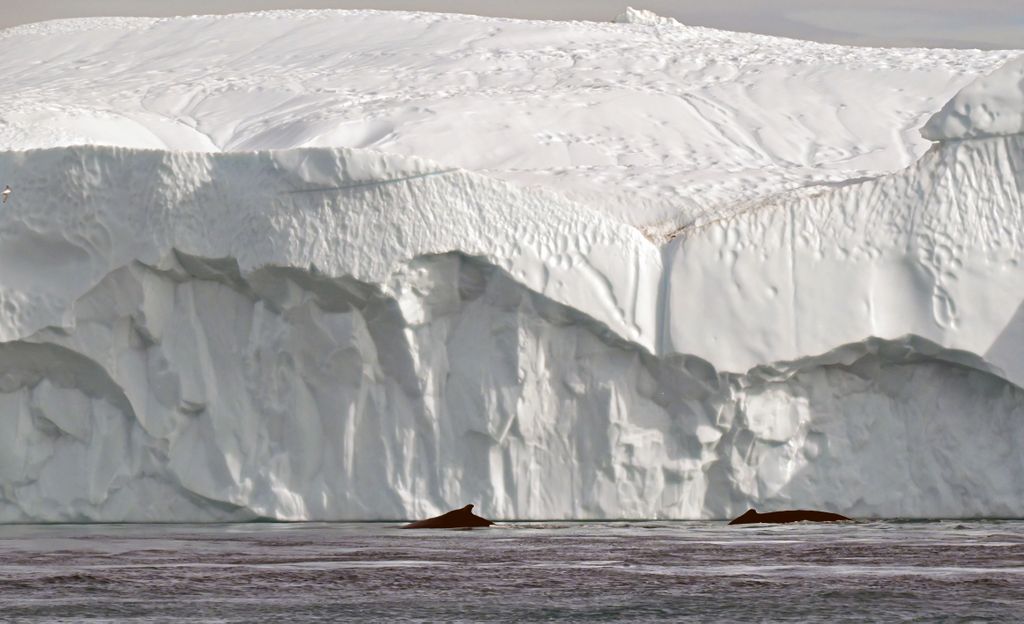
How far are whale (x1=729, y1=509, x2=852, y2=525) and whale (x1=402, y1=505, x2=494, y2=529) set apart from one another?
2.18m

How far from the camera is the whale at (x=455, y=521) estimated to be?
14.3 meters

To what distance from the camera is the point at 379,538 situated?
40.7 ft

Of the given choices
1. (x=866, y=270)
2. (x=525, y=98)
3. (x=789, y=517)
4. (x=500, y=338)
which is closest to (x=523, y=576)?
(x=500, y=338)

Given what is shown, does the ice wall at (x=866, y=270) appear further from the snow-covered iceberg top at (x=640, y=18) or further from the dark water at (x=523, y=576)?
the snow-covered iceberg top at (x=640, y=18)

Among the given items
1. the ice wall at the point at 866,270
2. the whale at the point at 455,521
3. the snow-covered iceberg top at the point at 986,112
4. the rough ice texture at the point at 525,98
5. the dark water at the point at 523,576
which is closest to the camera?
the dark water at the point at 523,576

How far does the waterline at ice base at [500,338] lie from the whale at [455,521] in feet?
1.10

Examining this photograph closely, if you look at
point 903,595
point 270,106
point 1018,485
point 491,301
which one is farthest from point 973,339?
point 270,106

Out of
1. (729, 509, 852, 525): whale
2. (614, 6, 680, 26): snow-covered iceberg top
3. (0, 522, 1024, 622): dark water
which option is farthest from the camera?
(614, 6, 680, 26): snow-covered iceberg top

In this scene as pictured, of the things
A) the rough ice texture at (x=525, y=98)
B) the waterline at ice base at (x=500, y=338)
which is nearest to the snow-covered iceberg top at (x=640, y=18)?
the rough ice texture at (x=525, y=98)

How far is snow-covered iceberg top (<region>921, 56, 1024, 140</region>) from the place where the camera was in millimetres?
15617

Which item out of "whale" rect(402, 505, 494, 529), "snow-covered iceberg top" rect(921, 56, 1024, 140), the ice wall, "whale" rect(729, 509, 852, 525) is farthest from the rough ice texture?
"whale" rect(402, 505, 494, 529)

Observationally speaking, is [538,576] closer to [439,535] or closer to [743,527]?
[439,535]

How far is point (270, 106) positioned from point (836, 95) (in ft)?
22.1

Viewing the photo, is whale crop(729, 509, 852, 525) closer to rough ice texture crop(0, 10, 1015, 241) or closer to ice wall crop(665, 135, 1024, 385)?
ice wall crop(665, 135, 1024, 385)
